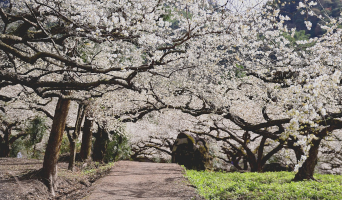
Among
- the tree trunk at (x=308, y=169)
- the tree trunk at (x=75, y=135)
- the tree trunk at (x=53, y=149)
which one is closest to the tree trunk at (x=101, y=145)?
the tree trunk at (x=75, y=135)

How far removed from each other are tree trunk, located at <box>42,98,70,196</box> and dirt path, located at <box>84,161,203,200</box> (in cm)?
156

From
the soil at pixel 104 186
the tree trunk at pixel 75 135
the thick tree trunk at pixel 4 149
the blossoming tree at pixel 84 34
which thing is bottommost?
the soil at pixel 104 186

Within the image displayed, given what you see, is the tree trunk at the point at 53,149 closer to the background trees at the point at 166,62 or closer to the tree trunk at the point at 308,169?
the background trees at the point at 166,62

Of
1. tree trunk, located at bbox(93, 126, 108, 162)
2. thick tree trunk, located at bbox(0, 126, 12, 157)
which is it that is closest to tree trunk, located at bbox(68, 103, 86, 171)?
tree trunk, located at bbox(93, 126, 108, 162)

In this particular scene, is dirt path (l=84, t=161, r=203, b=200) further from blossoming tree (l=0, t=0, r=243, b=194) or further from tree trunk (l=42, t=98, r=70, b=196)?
blossoming tree (l=0, t=0, r=243, b=194)

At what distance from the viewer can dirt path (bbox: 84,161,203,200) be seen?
26.3 ft

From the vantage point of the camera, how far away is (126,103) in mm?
16359

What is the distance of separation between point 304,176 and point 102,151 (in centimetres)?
1153

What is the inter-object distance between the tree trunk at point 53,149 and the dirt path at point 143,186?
1.56m

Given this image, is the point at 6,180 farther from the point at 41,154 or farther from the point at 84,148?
the point at 41,154

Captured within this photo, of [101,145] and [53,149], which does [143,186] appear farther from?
[101,145]

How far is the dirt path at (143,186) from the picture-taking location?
26.3 feet

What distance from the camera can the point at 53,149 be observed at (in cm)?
916

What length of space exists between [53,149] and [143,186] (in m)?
3.64
